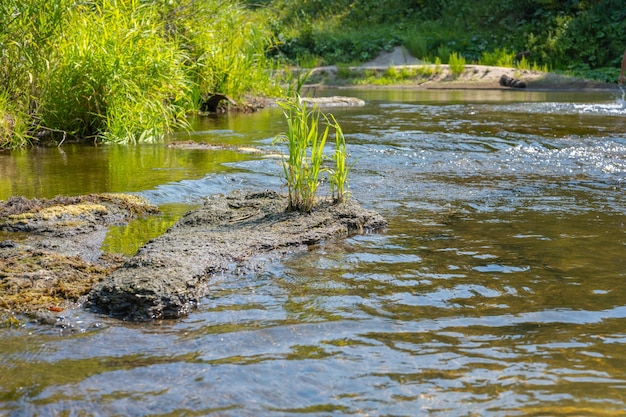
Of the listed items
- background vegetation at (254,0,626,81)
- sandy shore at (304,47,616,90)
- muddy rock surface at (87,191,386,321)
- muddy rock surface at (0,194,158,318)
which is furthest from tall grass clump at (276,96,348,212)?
background vegetation at (254,0,626,81)

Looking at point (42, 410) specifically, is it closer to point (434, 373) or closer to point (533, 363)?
point (434, 373)

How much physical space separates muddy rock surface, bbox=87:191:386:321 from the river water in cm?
12

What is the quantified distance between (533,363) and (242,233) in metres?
2.19

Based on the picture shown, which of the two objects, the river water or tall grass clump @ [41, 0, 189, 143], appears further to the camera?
tall grass clump @ [41, 0, 189, 143]

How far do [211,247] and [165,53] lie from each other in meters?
5.78

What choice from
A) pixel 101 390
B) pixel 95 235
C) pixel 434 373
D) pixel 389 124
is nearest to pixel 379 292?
pixel 434 373

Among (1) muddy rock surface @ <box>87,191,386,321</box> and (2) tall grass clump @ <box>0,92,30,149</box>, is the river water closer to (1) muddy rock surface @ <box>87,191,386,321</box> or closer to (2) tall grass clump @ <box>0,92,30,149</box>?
(1) muddy rock surface @ <box>87,191,386,321</box>

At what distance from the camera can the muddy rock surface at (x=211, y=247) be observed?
3.62m

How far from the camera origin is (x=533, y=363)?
306cm

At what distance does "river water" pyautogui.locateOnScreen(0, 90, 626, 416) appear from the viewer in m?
2.79

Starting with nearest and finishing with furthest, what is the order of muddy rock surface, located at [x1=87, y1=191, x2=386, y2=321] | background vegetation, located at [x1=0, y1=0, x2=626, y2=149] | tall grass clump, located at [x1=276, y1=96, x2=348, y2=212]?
muddy rock surface, located at [x1=87, y1=191, x2=386, y2=321] < tall grass clump, located at [x1=276, y1=96, x2=348, y2=212] < background vegetation, located at [x1=0, y1=0, x2=626, y2=149]

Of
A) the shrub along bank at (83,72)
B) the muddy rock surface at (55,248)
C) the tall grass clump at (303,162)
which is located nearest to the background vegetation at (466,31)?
the shrub along bank at (83,72)

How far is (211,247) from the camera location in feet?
14.5

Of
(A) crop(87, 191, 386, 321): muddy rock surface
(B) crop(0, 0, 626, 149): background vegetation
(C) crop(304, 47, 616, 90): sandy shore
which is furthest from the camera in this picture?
(C) crop(304, 47, 616, 90): sandy shore
